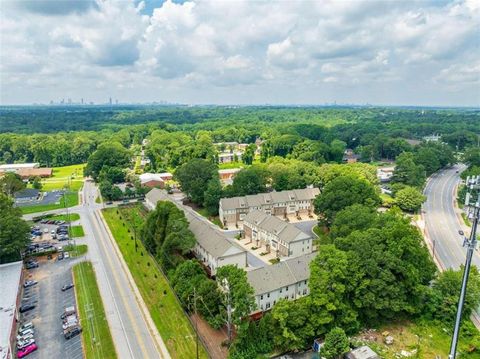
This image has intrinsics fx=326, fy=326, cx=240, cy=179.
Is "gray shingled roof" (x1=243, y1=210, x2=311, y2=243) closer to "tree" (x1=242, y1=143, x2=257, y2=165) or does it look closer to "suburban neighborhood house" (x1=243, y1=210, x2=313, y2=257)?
"suburban neighborhood house" (x1=243, y1=210, x2=313, y2=257)

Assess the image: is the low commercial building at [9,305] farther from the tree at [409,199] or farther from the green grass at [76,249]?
the tree at [409,199]

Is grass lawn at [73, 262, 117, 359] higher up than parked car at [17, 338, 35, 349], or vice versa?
parked car at [17, 338, 35, 349]

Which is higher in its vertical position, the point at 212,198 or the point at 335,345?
the point at 212,198

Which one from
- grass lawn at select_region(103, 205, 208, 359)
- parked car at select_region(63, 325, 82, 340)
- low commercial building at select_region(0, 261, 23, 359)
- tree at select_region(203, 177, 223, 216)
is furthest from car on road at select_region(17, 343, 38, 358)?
tree at select_region(203, 177, 223, 216)

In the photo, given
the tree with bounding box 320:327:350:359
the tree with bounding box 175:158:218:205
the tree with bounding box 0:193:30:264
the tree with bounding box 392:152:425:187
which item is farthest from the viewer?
the tree with bounding box 392:152:425:187

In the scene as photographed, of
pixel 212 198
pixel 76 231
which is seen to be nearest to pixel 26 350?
pixel 76 231

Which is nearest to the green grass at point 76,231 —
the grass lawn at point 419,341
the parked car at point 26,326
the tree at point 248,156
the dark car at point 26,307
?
the dark car at point 26,307

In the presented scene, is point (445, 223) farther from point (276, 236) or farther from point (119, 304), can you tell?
point (119, 304)
